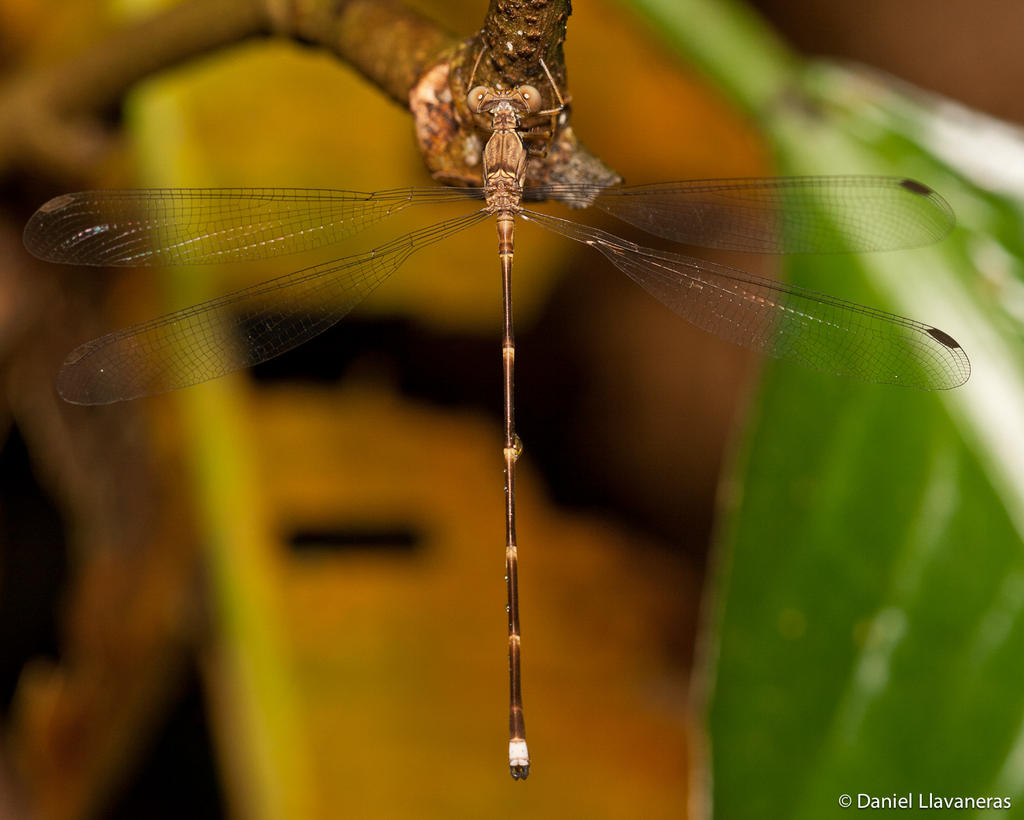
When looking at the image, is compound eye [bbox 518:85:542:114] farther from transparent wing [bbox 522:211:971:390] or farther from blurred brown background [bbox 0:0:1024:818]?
blurred brown background [bbox 0:0:1024:818]

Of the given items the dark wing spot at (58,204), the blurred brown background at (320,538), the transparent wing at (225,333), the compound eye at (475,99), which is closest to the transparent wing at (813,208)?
the blurred brown background at (320,538)

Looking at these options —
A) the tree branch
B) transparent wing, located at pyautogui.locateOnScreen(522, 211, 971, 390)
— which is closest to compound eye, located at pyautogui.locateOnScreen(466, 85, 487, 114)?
the tree branch

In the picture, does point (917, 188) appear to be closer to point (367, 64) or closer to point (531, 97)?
point (531, 97)

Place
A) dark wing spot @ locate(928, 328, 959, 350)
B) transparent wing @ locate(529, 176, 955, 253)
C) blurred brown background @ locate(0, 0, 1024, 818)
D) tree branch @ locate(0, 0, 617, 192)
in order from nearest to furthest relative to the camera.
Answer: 1. tree branch @ locate(0, 0, 617, 192)
2. dark wing spot @ locate(928, 328, 959, 350)
3. transparent wing @ locate(529, 176, 955, 253)
4. blurred brown background @ locate(0, 0, 1024, 818)

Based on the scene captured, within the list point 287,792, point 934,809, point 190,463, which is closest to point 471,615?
point 287,792

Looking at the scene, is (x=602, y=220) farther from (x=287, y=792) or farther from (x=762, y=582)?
(x=287, y=792)

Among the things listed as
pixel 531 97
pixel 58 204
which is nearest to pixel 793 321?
pixel 531 97

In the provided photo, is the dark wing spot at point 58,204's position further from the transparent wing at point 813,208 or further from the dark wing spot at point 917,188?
the dark wing spot at point 917,188
